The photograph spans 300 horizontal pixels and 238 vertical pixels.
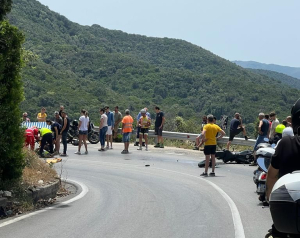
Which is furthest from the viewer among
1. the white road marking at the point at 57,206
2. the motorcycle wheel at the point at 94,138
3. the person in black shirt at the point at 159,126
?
the motorcycle wheel at the point at 94,138

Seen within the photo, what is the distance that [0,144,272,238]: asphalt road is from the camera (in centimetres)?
925

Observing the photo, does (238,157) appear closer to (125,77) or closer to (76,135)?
(76,135)

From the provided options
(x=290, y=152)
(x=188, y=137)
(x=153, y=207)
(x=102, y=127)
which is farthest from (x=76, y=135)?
(x=290, y=152)

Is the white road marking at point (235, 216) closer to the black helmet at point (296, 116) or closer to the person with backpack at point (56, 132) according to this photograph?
the black helmet at point (296, 116)

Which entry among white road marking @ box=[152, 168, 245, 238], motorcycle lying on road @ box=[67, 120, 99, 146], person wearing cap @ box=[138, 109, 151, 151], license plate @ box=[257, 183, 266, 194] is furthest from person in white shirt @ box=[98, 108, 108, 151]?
license plate @ box=[257, 183, 266, 194]

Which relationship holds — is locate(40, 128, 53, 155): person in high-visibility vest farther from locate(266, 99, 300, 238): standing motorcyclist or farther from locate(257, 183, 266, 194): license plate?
locate(266, 99, 300, 238): standing motorcyclist

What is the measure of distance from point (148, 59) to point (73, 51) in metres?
27.3

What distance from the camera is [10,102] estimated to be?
38.2 ft

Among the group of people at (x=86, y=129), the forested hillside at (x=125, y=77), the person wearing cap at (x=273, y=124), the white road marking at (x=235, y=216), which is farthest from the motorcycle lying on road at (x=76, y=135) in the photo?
the forested hillside at (x=125, y=77)

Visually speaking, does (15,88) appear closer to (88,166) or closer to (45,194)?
(45,194)

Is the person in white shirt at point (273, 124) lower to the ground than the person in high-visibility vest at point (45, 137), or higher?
higher

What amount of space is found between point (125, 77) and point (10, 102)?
7502 cm

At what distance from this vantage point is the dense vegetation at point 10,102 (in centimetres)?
1140

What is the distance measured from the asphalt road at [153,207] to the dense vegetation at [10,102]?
49.4 inches
